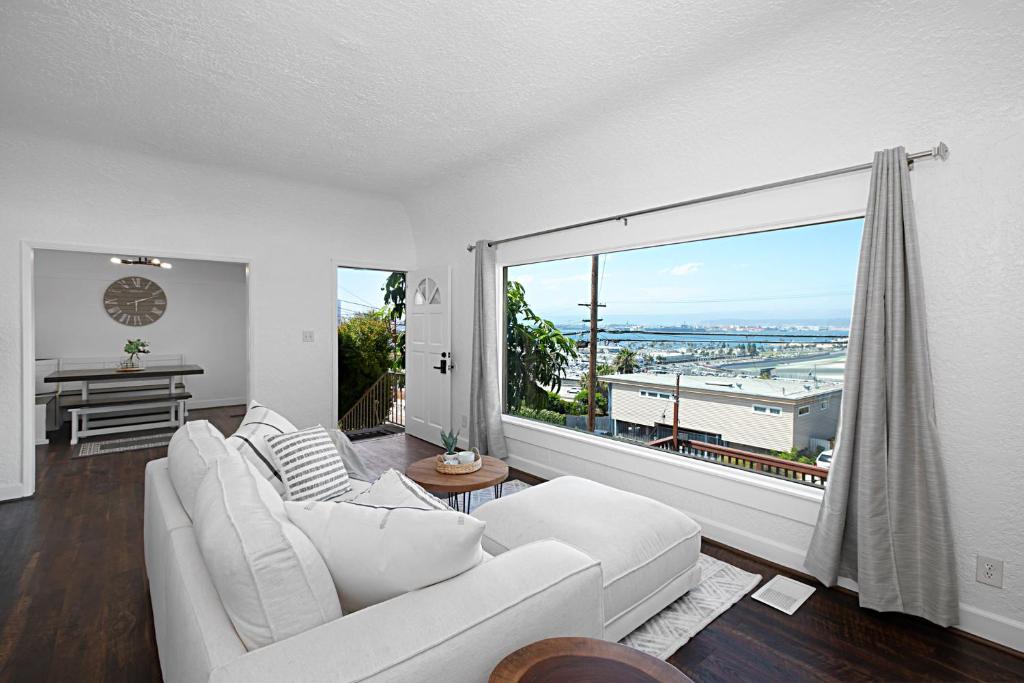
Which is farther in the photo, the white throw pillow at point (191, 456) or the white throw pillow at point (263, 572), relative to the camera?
the white throw pillow at point (191, 456)

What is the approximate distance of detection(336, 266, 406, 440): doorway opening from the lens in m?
6.66

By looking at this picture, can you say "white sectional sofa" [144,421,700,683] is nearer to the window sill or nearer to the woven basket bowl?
the woven basket bowl

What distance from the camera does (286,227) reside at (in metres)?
4.94

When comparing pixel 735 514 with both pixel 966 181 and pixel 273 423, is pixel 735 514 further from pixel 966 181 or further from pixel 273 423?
pixel 273 423

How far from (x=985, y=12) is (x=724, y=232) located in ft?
4.30

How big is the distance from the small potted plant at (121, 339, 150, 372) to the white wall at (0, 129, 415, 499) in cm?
263

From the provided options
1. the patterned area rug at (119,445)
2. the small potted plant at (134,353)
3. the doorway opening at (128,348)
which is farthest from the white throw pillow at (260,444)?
the small potted plant at (134,353)

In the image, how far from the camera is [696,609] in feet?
7.47

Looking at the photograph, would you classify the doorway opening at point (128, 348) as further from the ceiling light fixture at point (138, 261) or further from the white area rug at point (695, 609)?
the white area rug at point (695, 609)

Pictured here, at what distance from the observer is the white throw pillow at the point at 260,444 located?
7.58 ft

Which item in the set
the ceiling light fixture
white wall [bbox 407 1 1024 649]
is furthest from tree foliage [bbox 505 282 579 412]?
the ceiling light fixture

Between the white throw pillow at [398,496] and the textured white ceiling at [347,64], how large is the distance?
Result: 6.39 feet

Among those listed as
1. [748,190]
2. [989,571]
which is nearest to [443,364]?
[748,190]

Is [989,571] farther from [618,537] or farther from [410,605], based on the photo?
[410,605]
